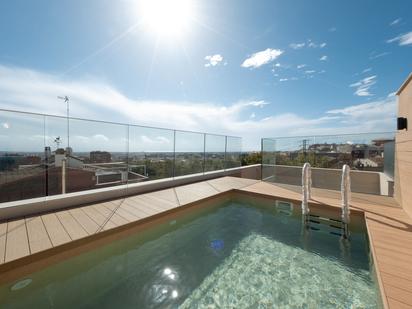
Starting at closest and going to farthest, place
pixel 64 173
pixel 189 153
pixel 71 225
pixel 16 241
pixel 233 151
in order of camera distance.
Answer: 1. pixel 16 241
2. pixel 71 225
3. pixel 64 173
4. pixel 189 153
5. pixel 233 151

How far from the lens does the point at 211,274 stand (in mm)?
2252

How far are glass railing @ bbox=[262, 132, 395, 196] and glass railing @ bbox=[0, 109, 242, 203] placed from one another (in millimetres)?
3200

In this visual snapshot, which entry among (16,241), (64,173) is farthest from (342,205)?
(64,173)

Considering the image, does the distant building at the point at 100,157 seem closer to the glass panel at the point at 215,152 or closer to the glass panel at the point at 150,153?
the glass panel at the point at 150,153

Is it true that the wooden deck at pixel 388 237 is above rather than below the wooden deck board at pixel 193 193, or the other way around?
below

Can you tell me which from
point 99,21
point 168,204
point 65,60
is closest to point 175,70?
point 99,21

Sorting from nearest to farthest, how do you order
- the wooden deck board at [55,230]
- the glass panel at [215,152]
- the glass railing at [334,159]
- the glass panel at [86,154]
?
the wooden deck board at [55,230]
the glass panel at [86,154]
the glass railing at [334,159]
the glass panel at [215,152]

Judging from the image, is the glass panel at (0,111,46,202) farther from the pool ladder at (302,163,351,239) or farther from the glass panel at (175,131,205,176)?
the pool ladder at (302,163,351,239)

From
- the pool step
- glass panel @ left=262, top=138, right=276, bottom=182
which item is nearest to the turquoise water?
the pool step

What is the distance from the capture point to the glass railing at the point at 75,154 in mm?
2918

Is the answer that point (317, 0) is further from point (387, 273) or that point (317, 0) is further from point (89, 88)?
point (89, 88)

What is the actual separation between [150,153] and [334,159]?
16.6 ft

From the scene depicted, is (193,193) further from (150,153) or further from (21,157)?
(21,157)

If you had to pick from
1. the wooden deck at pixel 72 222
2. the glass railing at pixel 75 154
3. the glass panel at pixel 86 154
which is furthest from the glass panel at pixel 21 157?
the wooden deck at pixel 72 222
